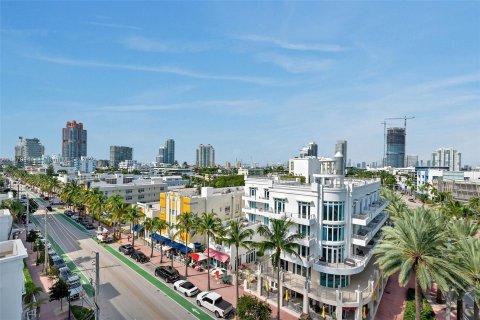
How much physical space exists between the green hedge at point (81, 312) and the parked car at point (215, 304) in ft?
37.5

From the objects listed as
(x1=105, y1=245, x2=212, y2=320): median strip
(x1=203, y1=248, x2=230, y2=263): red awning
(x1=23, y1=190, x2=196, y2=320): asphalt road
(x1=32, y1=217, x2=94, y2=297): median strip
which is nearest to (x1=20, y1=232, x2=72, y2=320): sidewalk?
(x1=32, y1=217, x2=94, y2=297): median strip

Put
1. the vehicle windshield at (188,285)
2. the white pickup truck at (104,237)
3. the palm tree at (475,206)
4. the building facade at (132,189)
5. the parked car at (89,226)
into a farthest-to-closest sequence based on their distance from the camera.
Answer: the building facade at (132,189) → the parked car at (89,226) → the palm tree at (475,206) → the white pickup truck at (104,237) → the vehicle windshield at (188,285)

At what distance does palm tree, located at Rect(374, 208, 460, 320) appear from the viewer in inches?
819

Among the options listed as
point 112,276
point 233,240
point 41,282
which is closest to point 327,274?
point 233,240

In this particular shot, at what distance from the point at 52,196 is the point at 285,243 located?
118 meters

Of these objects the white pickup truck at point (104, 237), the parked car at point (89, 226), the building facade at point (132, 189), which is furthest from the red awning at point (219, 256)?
the building facade at point (132, 189)

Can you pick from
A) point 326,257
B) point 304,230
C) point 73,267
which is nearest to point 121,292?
point 73,267

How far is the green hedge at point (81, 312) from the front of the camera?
26.6m

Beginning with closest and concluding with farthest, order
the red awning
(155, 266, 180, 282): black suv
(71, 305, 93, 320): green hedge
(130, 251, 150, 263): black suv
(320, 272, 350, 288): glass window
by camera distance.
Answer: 1. (71, 305, 93, 320): green hedge
2. (320, 272, 350, 288): glass window
3. (155, 266, 180, 282): black suv
4. the red awning
5. (130, 251, 150, 263): black suv

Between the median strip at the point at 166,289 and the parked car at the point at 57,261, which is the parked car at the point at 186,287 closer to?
the median strip at the point at 166,289

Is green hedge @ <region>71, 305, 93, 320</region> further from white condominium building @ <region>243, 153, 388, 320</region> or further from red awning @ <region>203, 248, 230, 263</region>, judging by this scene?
white condominium building @ <region>243, 153, 388, 320</region>

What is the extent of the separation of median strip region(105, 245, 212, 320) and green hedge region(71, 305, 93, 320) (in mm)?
8729

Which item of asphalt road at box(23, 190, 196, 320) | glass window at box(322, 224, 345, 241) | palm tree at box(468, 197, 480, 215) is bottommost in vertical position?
asphalt road at box(23, 190, 196, 320)

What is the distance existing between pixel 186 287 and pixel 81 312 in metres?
11.4
